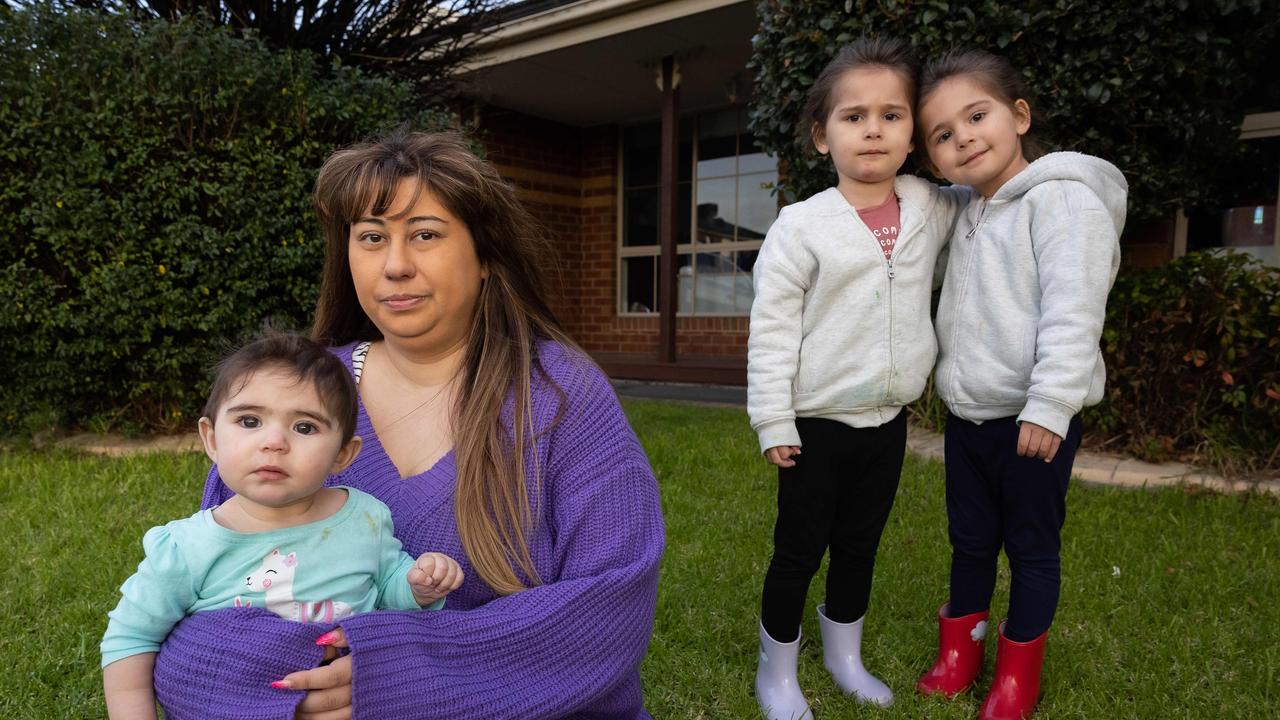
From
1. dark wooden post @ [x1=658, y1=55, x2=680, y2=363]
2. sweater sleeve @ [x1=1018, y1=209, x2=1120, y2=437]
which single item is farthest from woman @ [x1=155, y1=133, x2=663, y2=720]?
dark wooden post @ [x1=658, y1=55, x2=680, y2=363]

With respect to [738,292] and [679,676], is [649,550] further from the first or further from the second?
[738,292]

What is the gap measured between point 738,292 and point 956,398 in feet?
23.3

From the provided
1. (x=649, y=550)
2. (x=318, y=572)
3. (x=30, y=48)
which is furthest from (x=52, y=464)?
(x=649, y=550)

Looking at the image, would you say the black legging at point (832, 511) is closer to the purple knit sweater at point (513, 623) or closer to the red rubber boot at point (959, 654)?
the red rubber boot at point (959, 654)

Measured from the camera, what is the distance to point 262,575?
3.97 feet

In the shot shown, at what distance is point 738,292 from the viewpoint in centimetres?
916

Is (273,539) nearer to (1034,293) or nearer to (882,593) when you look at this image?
(1034,293)

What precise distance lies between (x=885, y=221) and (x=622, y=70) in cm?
637

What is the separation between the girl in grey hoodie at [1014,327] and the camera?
185cm

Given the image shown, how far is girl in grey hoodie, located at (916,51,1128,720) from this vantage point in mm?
1846

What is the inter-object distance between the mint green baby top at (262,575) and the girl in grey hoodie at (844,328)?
1028 mm

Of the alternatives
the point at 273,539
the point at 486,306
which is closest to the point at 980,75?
the point at 486,306

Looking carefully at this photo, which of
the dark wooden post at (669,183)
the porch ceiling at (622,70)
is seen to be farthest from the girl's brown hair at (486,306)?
the dark wooden post at (669,183)

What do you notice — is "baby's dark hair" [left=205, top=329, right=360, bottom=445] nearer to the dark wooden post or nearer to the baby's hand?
the baby's hand
